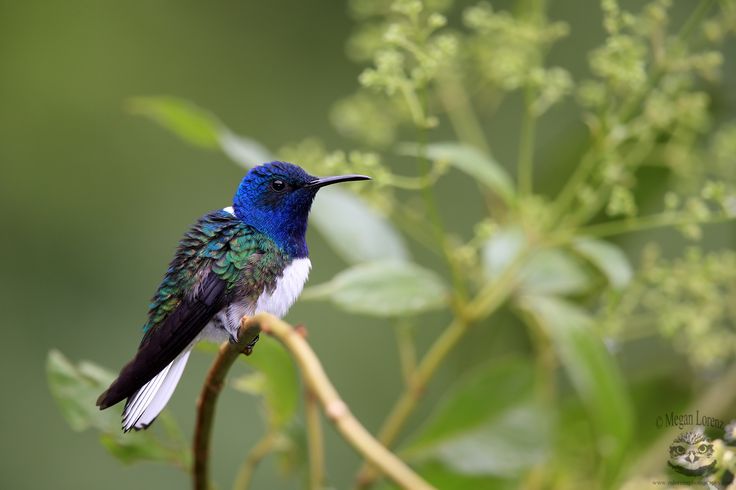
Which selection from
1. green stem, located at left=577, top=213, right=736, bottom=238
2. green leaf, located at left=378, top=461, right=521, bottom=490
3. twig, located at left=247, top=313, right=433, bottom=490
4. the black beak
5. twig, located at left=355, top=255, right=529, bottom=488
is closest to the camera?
twig, located at left=247, top=313, right=433, bottom=490

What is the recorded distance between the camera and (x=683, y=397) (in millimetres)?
2523

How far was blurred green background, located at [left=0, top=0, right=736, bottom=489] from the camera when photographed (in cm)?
438

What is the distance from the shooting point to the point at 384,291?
1861mm

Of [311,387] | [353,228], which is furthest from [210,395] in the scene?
[353,228]

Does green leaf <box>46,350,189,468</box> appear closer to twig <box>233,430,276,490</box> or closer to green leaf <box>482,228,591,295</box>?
twig <box>233,430,276,490</box>

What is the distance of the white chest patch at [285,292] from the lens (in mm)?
1541

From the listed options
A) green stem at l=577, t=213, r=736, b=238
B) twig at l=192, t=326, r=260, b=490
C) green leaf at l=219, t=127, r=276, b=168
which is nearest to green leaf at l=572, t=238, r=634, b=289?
green stem at l=577, t=213, r=736, b=238

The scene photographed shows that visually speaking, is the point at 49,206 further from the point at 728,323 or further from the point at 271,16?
the point at 728,323

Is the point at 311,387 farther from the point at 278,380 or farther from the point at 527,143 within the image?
the point at 527,143

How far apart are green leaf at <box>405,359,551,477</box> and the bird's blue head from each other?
0.52 metres

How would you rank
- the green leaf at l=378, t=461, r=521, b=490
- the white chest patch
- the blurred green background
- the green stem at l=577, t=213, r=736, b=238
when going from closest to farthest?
the white chest patch
the green stem at l=577, t=213, r=736, b=238
the green leaf at l=378, t=461, r=521, b=490
the blurred green background

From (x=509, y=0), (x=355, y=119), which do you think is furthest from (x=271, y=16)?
(x=355, y=119)

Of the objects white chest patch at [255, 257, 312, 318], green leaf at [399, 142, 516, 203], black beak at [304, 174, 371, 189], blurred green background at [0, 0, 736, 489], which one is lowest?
white chest patch at [255, 257, 312, 318]

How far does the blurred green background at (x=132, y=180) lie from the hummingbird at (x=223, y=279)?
2.58 meters
